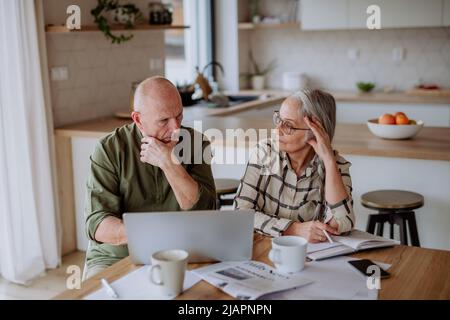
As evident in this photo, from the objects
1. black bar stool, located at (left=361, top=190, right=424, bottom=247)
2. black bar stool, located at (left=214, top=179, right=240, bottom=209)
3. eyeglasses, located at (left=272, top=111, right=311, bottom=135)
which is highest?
eyeglasses, located at (left=272, top=111, right=311, bottom=135)

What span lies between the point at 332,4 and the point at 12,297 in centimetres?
375

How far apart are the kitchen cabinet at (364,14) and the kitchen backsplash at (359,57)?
0.41 m

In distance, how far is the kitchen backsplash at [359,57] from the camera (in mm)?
5672

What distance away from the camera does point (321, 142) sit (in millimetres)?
2045

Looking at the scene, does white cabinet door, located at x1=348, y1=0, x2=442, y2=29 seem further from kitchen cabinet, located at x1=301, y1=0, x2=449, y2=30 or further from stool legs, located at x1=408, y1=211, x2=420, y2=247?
stool legs, located at x1=408, y1=211, x2=420, y2=247

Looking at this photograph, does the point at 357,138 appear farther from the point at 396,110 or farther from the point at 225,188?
the point at 396,110

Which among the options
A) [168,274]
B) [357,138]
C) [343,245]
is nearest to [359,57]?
[357,138]

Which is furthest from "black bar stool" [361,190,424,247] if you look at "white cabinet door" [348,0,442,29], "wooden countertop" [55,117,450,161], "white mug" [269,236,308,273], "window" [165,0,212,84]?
"window" [165,0,212,84]

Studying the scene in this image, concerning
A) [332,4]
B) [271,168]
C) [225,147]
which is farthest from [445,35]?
[271,168]

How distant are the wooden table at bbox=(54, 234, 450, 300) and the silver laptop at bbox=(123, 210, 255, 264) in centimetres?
6

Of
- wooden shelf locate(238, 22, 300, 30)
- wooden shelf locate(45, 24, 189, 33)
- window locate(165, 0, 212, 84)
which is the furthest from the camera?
wooden shelf locate(238, 22, 300, 30)

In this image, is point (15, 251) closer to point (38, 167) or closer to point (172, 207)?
point (38, 167)

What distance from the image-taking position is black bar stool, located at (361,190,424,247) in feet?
9.58

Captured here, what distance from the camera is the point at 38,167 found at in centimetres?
371
